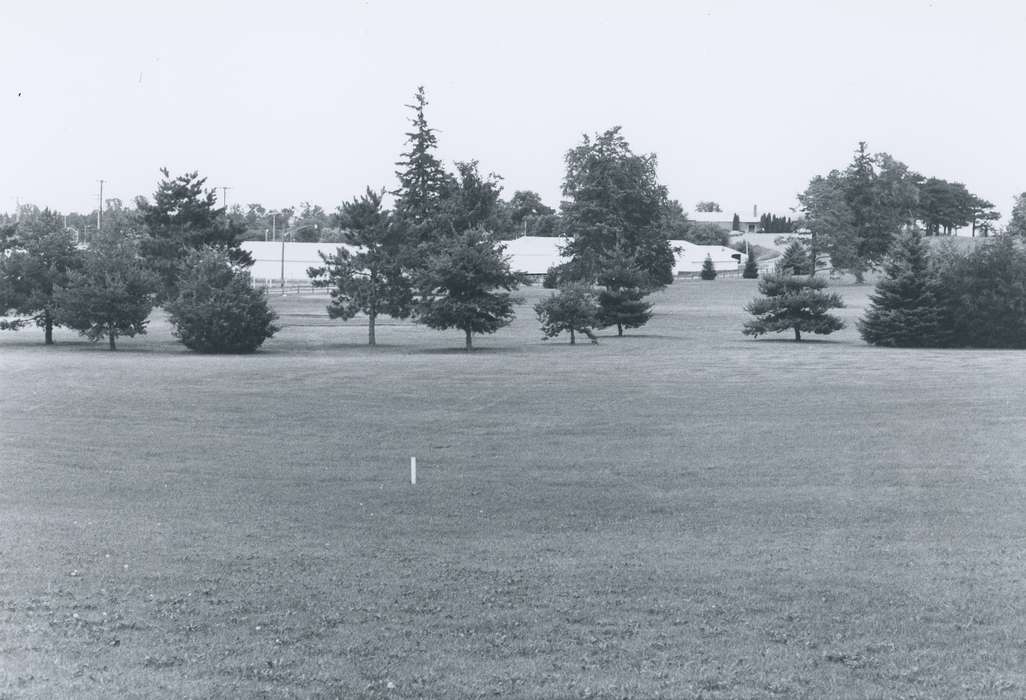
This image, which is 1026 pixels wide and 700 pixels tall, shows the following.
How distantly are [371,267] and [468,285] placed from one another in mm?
7257

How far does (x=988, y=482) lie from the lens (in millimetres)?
21203

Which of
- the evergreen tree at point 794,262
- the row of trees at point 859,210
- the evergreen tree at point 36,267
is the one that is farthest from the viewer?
the row of trees at point 859,210

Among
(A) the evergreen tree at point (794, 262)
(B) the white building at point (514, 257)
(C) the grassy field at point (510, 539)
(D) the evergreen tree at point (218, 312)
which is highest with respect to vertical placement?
(B) the white building at point (514, 257)

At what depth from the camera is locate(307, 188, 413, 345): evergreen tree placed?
2335 inches

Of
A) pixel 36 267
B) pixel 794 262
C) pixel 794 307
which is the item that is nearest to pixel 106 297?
pixel 36 267

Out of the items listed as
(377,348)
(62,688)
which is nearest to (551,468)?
(62,688)

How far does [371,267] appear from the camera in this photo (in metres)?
59.4

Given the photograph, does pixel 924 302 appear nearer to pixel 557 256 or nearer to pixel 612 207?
pixel 612 207

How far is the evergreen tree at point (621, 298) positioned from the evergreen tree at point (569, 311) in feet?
21.2

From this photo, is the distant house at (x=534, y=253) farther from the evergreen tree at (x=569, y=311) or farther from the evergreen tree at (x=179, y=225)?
the evergreen tree at (x=569, y=311)

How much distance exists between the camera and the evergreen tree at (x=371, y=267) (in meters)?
59.3

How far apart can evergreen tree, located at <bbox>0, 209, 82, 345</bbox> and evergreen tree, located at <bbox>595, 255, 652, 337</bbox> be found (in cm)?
2872

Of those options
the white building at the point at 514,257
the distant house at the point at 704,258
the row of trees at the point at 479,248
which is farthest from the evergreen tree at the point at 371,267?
the distant house at the point at 704,258

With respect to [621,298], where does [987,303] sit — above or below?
below
